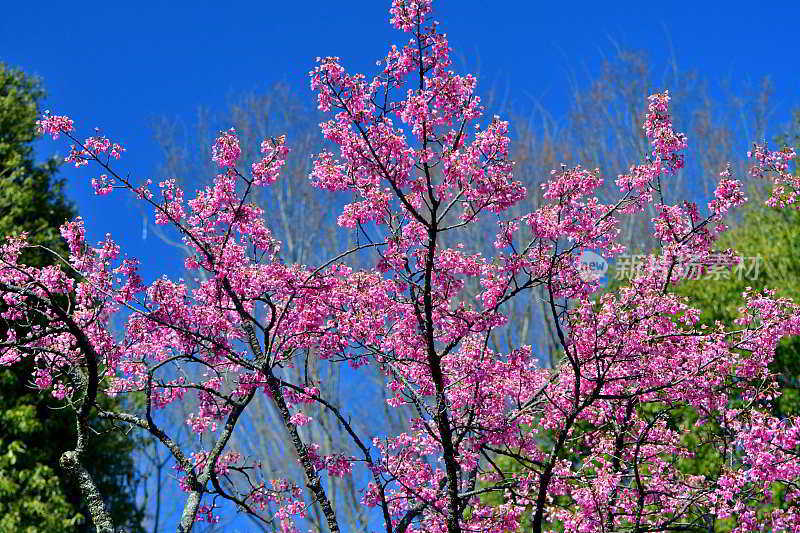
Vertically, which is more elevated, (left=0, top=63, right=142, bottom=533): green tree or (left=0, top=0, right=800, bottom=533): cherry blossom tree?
(left=0, top=63, right=142, bottom=533): green tree

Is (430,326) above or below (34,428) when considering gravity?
below

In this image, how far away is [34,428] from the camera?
10.5 meters

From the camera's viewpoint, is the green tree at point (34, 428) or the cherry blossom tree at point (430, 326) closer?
the cherry blossom tree at point (430, 326)

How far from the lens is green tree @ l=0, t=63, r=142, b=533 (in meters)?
10.2

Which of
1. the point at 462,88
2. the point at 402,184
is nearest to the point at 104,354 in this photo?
the point at 402,184

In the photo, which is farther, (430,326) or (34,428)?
(34,428)

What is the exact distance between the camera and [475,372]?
229 inches

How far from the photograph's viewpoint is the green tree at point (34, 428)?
10156 millimetres

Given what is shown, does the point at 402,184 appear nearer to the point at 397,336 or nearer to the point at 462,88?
the point at 462,88

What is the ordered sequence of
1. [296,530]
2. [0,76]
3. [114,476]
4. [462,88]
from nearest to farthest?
[462,88], [296,530], [114,476], [0,76]

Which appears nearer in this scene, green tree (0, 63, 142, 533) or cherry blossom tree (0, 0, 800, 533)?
cherry blossom tree (0, 0, 800, 533)

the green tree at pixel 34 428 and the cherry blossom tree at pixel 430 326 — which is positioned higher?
the green tree at pixel 34 428

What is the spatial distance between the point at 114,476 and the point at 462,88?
979cm

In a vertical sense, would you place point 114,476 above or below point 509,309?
below
